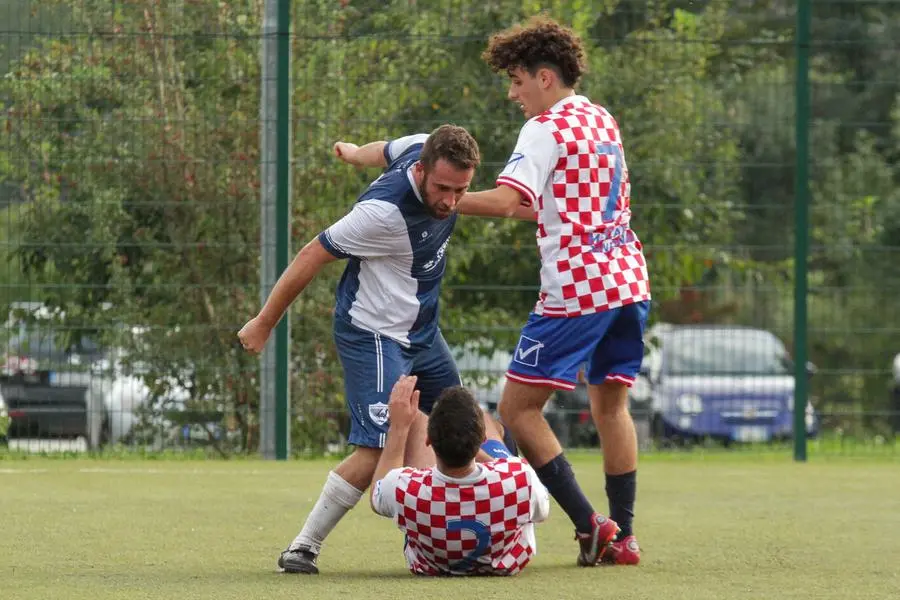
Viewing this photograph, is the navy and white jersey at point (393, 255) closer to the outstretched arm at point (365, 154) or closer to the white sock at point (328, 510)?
the outstretched arm at point (365, 154)

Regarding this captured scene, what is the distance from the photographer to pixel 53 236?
919 cm

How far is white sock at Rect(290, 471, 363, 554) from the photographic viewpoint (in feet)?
16.9

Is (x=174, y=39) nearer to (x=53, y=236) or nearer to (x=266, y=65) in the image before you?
(x=266, y=65)

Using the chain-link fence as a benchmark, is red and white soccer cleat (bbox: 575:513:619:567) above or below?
below

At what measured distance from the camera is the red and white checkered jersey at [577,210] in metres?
5.34

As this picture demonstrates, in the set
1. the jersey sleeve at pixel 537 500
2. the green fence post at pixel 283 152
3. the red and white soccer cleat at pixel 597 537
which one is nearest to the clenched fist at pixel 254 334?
the jersey sleeve at pixel 537 500

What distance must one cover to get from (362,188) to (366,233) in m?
4.33

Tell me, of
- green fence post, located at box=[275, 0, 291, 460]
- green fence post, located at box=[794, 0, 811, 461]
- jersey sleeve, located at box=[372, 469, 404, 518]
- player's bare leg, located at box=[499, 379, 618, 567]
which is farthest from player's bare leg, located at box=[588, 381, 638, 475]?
green fence post, located at box=[794, 0, 811, 461]

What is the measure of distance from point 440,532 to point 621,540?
86 centimetres

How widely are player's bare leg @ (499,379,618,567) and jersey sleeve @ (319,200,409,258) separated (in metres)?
0.72

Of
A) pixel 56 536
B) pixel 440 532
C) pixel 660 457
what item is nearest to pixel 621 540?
pixel 440 532

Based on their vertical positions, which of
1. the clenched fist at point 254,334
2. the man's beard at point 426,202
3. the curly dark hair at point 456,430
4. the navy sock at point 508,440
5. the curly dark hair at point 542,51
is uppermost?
the curly dark hair at point 542,51

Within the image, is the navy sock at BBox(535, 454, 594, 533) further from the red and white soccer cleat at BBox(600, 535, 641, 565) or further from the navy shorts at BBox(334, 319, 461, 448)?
the navy shorts at BBox(334, 319, 461, 448)

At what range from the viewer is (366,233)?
4980mm
